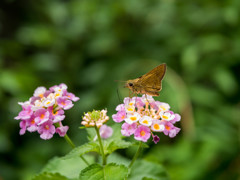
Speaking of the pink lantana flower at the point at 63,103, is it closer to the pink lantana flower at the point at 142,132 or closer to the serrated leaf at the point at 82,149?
the serrated leaf at the point at 82,149

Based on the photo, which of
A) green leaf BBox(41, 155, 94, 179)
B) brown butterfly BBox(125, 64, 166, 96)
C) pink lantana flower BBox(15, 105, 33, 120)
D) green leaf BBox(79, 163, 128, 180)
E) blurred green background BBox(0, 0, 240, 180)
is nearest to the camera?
green leaf BBox(79, 163, 128, 180)

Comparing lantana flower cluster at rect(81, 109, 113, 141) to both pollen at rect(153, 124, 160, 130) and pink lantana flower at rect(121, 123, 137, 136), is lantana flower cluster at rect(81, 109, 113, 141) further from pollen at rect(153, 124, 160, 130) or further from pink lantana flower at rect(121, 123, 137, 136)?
pollen at rect(153, 124, 160, 130)

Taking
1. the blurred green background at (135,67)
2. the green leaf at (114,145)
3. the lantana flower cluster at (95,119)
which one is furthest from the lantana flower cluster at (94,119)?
the blurred green background at (135,67)

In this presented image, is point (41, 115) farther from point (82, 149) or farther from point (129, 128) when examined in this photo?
point (129, 128)

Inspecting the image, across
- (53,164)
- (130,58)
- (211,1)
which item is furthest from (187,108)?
(53,164)

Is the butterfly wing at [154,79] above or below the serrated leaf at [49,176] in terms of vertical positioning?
above

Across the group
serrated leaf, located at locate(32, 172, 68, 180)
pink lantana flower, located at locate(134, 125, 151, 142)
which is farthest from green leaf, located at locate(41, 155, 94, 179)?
pink lantana flower, located at locate(134, 125, 151, 142)
